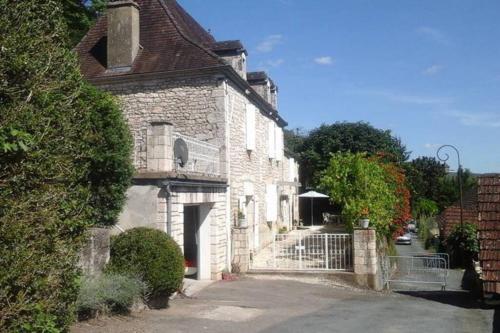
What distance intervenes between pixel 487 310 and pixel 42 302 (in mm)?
9527

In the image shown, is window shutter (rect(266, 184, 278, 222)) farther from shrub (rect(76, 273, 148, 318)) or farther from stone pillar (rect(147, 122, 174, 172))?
shrub (rect(76, 273, 148, 318))

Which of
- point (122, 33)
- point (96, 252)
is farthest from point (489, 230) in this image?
point (122, 33)

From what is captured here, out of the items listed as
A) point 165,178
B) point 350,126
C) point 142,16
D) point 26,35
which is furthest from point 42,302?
point 350,126

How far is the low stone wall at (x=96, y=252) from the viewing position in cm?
827

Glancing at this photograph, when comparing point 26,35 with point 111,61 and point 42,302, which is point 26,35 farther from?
point 111,61

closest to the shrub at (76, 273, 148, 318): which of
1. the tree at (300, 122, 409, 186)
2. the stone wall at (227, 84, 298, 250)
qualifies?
the stone wall at (227, 84, 298, 250)

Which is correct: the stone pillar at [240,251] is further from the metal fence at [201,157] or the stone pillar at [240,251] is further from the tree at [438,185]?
the tree at [438,185]

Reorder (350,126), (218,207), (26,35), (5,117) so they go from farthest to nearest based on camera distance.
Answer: (350,126)
(218,207)
(26,35)
(5,117)

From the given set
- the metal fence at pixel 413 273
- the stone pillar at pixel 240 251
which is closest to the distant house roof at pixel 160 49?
the stone pillar at pixel 240 251

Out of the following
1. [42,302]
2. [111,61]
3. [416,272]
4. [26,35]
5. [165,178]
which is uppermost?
[111,61]

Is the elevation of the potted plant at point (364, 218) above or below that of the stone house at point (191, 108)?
below

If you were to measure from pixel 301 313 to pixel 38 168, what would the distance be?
22.2 feet

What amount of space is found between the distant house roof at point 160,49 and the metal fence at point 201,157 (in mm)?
2377

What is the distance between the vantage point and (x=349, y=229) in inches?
619
